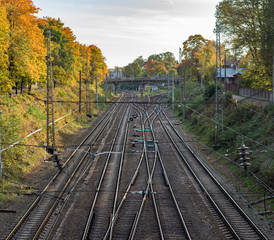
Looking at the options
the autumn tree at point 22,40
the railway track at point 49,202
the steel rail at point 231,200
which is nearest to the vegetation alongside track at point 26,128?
the railway track at point 49,202

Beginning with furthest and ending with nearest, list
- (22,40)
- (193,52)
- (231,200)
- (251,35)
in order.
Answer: (193,52) < (251,35) < (22,40) < (231,200)

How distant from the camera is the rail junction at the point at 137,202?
1547 cm

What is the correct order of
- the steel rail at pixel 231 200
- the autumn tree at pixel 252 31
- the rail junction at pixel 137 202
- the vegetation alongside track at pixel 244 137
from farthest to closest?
the autumn tree at pixel 252 31
the vegetation alongside track at pixel 244 137
the rail junction at pixel 137 202
the steel rail at pixel 231 200

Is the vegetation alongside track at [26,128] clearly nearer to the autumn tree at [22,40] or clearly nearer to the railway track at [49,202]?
the railway track at [49,202]

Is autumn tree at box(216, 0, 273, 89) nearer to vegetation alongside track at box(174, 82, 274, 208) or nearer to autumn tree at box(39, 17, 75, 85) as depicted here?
vegetation alongside track at box(174, 82, 274, 208)

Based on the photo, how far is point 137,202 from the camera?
752 inches

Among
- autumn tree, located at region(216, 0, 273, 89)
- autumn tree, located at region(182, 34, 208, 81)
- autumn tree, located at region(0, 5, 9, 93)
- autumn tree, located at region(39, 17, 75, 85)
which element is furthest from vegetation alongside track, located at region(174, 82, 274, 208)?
autumn tree, located at region(182, 34, 208, 81)

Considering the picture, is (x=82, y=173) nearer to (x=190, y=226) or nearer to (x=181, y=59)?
(x=190, y=226)

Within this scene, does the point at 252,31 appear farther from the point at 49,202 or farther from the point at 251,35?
the point at 49,202

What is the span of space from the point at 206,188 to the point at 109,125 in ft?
91.0

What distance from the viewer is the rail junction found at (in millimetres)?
15469

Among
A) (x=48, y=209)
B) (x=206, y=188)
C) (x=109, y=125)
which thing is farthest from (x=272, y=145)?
(x=109, y=125)

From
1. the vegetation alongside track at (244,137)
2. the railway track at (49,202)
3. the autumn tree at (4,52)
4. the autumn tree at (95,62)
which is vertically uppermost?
the autumn tree at (95,62)

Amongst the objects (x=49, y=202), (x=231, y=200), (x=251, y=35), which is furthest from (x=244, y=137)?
(x=49, y=202)
